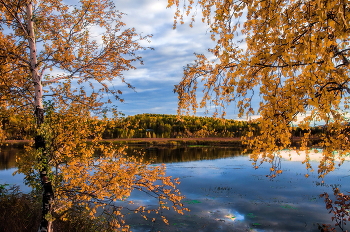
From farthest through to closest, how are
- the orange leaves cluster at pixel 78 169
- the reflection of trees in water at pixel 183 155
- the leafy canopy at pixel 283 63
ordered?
1. the reflection of trees in water at pixel 183 155
2. the orange leaves cluster at pixel 78 169
3. the leafy canopy at pixel 283 63

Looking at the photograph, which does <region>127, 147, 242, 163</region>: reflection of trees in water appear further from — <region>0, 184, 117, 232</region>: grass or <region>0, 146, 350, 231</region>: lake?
<region>0, 184, 117, 232</region>: grass

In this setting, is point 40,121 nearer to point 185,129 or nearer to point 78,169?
point 78,169

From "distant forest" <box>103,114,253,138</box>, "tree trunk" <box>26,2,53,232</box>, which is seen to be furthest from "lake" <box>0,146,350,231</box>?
"distant forest" <box>103,114,253,138</box>

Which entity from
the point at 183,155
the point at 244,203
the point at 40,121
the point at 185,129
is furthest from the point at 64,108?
the point at 185,129

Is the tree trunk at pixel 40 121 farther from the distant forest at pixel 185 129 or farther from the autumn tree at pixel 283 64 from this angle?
the distant forest at pixel 185 129

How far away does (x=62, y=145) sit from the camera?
623 cm

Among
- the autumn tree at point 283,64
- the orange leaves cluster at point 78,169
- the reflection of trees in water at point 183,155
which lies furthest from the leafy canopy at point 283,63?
the reflection of trees in water at point 183,155

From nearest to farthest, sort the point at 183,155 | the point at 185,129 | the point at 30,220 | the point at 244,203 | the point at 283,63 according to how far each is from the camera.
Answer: the point at 283,63, the point at 30,220, the point at 244,203, the point at 183,155, the point at 185,129

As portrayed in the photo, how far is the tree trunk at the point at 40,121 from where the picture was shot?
573 cm

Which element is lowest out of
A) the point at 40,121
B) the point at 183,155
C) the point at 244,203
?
the point at 244,203

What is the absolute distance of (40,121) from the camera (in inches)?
233

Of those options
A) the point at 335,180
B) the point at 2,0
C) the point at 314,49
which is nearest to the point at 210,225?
the point at 314,49

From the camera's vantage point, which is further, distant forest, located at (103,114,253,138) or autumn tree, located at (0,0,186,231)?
distant forest, located at (103,114,253,138)

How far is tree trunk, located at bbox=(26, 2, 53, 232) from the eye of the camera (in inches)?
226
